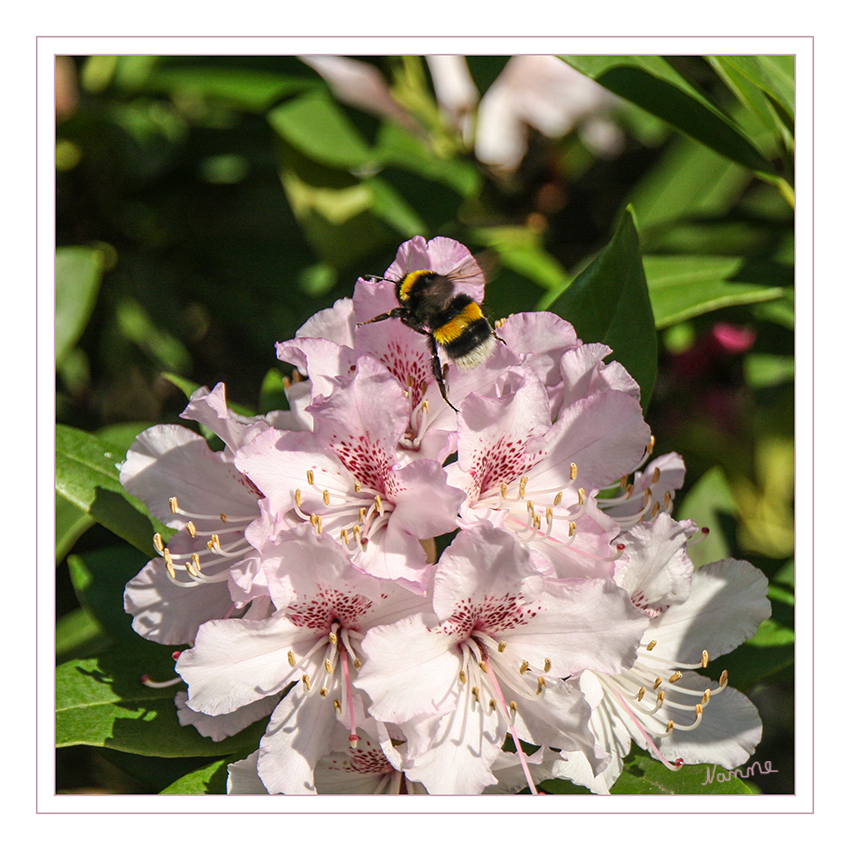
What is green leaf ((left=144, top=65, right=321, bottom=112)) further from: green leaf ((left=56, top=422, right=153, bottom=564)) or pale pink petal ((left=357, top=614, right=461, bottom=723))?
pale pink petal ((left=357, top=614, right=461, bottom=723))

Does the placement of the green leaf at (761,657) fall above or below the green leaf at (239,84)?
below

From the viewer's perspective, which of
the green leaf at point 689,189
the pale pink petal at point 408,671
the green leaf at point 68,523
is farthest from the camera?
the green leaf at point 689,189

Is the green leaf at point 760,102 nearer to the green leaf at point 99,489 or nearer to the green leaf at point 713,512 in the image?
the green leaf at point 713,512

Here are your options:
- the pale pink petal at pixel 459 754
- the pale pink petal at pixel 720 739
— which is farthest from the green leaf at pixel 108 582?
the pale pink petal at pixel 720 739

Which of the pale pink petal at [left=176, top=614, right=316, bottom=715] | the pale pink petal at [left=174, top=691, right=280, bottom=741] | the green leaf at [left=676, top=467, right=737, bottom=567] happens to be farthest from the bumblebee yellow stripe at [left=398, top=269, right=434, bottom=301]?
the green leaf at [left=676, top=467, right=737, bottom=567]

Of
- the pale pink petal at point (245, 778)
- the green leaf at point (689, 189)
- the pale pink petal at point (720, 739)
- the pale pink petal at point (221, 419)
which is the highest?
the green leaf at point (689, 189)

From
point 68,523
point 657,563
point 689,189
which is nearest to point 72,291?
point 68,523

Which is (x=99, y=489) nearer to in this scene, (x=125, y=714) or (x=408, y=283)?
(x=125, y=714)
